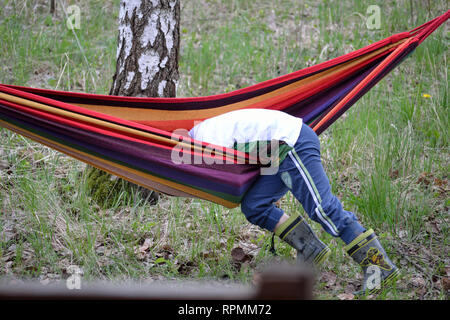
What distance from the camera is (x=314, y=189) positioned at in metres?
1.92

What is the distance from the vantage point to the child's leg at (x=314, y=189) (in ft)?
6.31

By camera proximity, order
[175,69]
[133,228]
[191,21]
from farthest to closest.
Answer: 1. [191,21]
2. [175,69]
3. [133,228]

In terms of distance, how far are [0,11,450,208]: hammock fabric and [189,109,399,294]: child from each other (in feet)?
0.31

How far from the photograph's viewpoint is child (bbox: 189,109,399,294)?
1.93 metres

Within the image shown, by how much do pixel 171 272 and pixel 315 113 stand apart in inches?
43.3

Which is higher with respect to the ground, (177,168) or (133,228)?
(177,168)

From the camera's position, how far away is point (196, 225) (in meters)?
2.64

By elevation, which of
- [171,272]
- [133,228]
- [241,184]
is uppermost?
[241,184]

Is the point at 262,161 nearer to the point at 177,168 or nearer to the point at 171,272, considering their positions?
the point at 177,168

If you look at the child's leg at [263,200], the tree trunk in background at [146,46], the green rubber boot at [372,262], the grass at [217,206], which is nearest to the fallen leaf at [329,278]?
the grass at [217,206]

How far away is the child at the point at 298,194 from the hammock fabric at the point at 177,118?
93mm

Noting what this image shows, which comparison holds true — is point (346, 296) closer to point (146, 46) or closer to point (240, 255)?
point (240, 255)

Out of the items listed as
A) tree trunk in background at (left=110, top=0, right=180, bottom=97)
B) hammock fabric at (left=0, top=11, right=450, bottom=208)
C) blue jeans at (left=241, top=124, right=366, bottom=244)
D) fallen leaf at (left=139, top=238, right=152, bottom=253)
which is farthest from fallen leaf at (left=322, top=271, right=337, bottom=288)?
tree trunk in background at (left=110, top=0, right=180, bottom=97)
